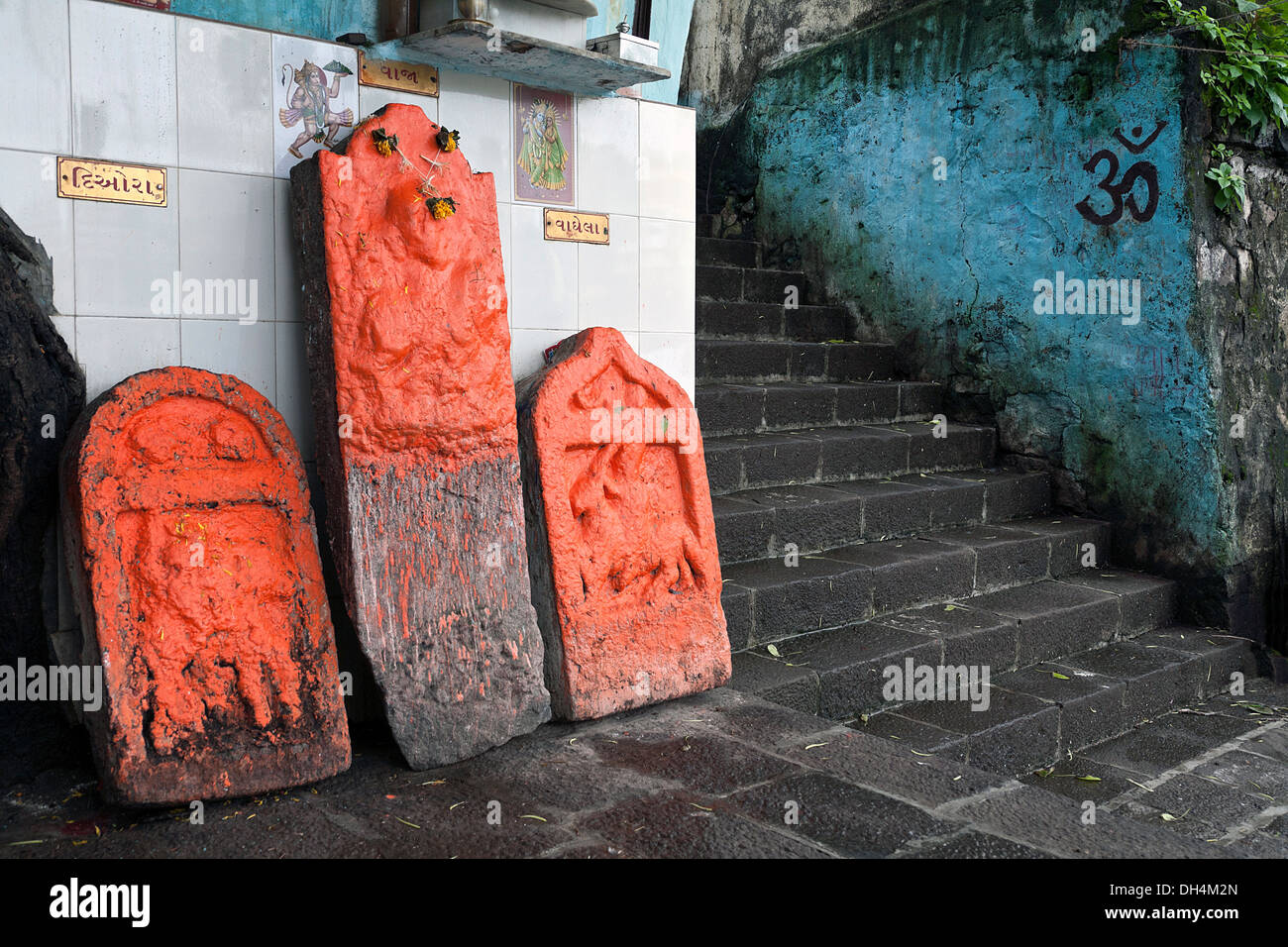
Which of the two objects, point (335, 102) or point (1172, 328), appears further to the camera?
point (1172, 328)

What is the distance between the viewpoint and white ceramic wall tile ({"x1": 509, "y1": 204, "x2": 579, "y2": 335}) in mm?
3283

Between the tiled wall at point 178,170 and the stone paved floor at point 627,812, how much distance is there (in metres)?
0.98

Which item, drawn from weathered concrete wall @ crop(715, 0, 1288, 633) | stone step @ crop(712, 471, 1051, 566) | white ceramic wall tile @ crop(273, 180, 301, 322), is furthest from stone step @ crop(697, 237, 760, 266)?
white ceramic wall tile @ crop(273, 180, 301, 322)

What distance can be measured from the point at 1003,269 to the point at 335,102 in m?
3.68

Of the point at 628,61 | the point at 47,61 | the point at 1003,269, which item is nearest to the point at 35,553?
the point at 47,61

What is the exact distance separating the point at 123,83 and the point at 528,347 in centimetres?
127

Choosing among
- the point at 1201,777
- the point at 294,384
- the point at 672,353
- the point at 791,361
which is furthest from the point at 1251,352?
the point at 294,384

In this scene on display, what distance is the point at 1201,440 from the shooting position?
489 centimetres

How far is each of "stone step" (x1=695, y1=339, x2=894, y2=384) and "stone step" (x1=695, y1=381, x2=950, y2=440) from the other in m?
0.09

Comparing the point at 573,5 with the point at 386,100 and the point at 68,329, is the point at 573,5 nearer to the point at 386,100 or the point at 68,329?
the point at 386,100

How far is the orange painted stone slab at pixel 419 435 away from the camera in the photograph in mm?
2670

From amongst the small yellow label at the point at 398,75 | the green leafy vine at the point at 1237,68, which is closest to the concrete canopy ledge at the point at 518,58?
the small yellow label at the point at 398,75

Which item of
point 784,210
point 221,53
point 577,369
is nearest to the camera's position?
point 221,53

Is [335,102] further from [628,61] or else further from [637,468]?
[637,468]
